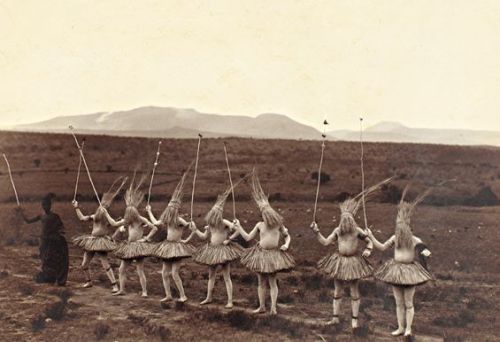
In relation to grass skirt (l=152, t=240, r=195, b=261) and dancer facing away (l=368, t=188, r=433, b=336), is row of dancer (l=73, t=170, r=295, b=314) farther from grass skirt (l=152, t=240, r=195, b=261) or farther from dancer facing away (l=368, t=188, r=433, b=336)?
dancer facing away (l=368, t=188, r=433, b=336)

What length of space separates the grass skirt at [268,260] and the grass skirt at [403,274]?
170cm

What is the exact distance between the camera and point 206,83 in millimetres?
18750

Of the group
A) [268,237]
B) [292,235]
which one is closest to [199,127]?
[292,235]

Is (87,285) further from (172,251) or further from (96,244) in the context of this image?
(172,251)

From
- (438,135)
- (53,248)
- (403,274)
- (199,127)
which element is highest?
(199,127)

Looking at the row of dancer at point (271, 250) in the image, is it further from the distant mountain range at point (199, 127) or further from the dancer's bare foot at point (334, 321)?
the distant mountain range at point (199, 127)

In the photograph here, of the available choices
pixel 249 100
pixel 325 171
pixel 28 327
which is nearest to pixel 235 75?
pixel 249 100

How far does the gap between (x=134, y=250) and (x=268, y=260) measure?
2.98 meters

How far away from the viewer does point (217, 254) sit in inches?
399

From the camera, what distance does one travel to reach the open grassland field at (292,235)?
372 inches

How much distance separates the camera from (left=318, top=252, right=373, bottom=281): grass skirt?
8.82 m

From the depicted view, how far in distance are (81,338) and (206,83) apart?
38.3 ft

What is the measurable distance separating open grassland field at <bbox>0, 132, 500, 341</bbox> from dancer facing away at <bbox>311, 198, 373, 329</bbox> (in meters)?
0.69

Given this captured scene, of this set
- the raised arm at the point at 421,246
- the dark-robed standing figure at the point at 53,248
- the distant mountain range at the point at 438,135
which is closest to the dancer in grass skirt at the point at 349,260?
the raised arm at the point at 421,246
